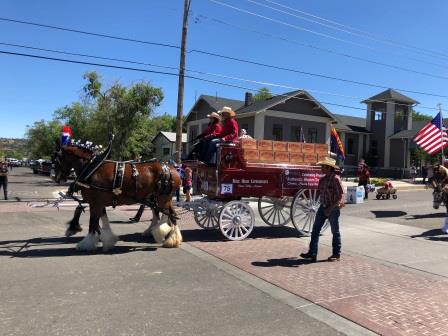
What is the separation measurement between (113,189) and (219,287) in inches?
127

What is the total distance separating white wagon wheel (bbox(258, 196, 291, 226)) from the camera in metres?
11.9

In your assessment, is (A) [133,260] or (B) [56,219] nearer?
(A) [133,260]

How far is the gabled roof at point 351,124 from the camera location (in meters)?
47.9

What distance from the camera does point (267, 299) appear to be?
627cm

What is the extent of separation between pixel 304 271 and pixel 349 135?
143 feet

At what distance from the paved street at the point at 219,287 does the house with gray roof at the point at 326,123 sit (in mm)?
27983

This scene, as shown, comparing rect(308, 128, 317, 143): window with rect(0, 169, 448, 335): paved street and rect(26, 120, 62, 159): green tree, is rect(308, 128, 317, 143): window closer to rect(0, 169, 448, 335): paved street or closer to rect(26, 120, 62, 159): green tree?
rect(0, 169, 448, 335): paved street

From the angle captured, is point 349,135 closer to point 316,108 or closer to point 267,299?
point 316,108

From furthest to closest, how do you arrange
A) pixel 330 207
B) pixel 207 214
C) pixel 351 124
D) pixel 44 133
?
pixel 44 133
pixel 351 124
pixel 207 214
pixel 330 207

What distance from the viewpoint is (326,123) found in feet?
Result: 134

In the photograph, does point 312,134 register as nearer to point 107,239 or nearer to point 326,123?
point 326,123

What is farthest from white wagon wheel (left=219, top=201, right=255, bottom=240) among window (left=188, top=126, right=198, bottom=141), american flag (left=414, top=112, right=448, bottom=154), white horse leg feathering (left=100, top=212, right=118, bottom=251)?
window (left=188, top=126, right=198, bottom=141)

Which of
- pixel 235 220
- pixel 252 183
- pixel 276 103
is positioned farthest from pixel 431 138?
pixel 276 103

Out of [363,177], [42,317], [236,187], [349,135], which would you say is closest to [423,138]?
[363,177]
